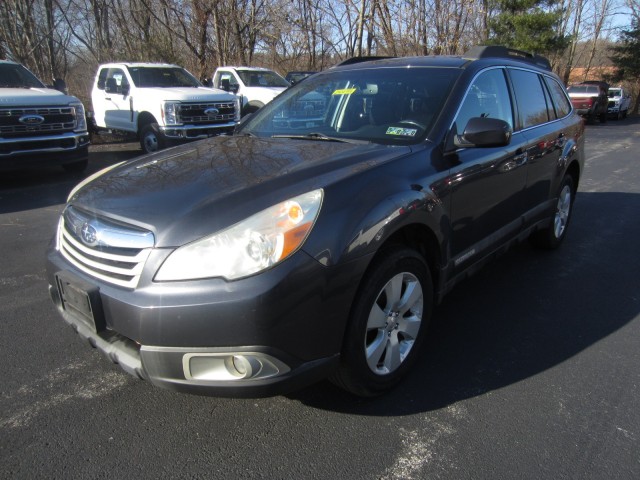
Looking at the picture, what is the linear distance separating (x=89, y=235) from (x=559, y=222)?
441cm

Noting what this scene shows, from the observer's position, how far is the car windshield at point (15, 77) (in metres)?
8.46

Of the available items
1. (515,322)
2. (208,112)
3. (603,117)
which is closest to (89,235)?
(515,322)

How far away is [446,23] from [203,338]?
23.1 metres

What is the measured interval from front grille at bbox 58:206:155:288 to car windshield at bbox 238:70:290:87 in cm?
1223

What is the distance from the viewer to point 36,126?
754cm

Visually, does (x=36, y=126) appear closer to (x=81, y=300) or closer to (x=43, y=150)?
(x=43, y=150)

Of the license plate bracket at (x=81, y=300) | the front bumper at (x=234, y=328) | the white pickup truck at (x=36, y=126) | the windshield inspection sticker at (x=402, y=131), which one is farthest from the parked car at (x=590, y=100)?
the license plate bracket at (x=81, y=300)

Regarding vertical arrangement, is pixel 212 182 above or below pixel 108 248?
above

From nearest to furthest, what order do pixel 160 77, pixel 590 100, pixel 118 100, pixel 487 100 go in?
pixel 487 100
pixel 118 100
pixel 160 77
pixel 590 100

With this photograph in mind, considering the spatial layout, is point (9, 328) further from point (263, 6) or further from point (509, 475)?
point (263, 6)

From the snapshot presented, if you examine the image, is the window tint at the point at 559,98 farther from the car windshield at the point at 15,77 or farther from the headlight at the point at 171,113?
the car windshield at the point at 15,77

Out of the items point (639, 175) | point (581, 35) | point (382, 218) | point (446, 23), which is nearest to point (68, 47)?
point (446, 23)

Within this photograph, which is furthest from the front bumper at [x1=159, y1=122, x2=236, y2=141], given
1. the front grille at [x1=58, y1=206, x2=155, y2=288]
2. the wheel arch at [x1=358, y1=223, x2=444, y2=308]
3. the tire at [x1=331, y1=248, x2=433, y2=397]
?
the tire at [x1=331, y1=248, x2=433, y2=397]

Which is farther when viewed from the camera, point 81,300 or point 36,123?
point 36,123
